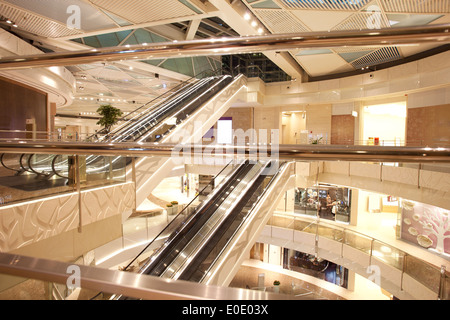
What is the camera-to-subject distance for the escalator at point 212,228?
366 centimetres

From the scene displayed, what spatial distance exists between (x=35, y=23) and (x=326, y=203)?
41.9 feet

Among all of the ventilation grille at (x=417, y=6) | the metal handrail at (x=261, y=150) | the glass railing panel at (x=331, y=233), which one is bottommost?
the glass railing panel at (x=331, y=233)

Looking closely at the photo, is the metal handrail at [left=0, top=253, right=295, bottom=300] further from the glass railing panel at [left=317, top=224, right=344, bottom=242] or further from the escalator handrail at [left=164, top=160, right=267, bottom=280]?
the glass railing panel at [left=317, top=224, right=344, bottom=242]

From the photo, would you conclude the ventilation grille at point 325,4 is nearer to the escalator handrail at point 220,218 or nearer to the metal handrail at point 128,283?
the escalator handrail at point 220,218

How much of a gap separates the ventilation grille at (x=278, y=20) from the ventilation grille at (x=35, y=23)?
16.2 feet

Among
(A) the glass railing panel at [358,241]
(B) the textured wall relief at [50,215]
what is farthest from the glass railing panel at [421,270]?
(A) the glass railing panel at [358,241]

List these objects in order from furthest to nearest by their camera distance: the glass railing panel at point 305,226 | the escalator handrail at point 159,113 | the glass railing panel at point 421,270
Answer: the glass railing panel at point 305,226 → the escalator handrail at point 159,113 → the glass railing panel at point 421,270

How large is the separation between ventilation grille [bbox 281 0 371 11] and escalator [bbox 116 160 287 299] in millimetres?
3644

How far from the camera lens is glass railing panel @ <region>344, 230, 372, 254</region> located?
851cm

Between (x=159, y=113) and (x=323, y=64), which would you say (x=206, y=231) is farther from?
(x=323, y=64)
